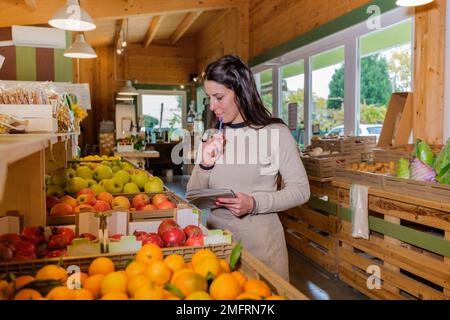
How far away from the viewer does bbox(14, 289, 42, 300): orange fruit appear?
943 mm

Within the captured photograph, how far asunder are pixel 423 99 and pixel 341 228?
125 centimetres

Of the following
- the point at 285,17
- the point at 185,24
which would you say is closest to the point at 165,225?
the point at 285,17

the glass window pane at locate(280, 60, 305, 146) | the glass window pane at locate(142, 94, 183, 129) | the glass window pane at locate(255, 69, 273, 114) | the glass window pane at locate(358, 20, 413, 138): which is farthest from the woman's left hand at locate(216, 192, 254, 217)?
the glass window pane at locate(142, 94, 183, 129)

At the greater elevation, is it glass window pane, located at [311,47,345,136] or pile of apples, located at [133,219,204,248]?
glass window pane, located at [311,47,345,136]

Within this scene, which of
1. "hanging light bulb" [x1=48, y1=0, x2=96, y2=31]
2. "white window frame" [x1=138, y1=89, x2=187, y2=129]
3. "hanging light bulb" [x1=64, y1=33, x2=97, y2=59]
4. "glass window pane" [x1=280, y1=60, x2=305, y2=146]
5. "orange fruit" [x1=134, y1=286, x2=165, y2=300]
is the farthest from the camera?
"white window frame" [x1=138, y1=89, x2=187, y2=129]

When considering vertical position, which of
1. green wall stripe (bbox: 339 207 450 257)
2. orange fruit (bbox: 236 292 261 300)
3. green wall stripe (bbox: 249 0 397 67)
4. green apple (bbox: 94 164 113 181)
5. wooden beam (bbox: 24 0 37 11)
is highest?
wooden beam (bbox: 24 0 37 11)

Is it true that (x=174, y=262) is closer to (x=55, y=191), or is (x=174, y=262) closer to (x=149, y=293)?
(x=149, y=293)

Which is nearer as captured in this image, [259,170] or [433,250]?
[259,170]

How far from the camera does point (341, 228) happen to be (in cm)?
368

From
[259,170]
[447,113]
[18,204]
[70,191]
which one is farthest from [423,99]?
[18,204]

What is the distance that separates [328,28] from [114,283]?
459 cm

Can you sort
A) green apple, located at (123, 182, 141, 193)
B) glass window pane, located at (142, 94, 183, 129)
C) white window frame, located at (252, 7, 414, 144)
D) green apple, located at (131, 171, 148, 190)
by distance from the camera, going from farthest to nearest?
glass window pane, located at (142, 94, 183, 129)
white window frame, located at (252, 7, 414, 144)
green apple, located at (131, 171, 148, 190)
green apple, located at (123, 182, 141, 193)

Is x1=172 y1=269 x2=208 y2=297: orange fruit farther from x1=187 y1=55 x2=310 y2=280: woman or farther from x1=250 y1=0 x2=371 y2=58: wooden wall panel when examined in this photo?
x1=250 y1=0 x2=371 y2=58: wooden wall panel
